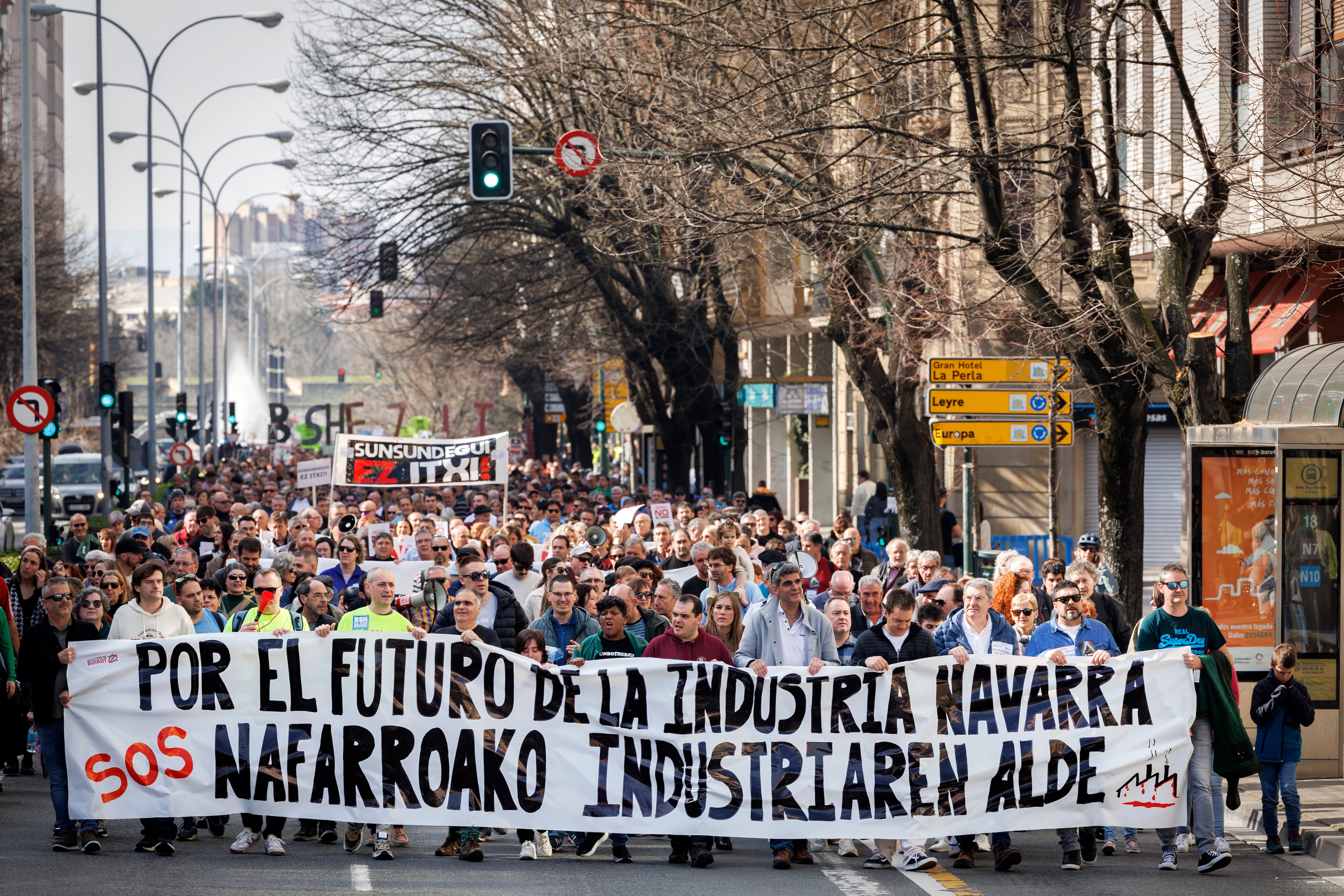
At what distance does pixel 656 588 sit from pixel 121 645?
4.09 metres

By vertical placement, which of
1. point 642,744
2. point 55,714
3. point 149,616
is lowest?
point 642,744

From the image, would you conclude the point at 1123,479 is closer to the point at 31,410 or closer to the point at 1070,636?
the point at 1070,636

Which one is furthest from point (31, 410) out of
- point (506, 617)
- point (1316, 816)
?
point (1316, 816)

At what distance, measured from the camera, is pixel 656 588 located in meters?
13.0

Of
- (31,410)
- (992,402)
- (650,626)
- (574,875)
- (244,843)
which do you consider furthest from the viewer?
(31,410)

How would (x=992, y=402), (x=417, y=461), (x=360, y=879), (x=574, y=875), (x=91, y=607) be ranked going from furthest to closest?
(x=417, y=461), (x=992, y=402), (x=91, y=607), (x=574, y=875), (x=360, y=879)

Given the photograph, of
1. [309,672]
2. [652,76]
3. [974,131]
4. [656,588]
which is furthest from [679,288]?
[309,672]

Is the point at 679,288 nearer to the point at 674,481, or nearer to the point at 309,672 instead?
the point at 674,481

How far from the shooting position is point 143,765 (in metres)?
10.2

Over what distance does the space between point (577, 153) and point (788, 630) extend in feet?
24.8

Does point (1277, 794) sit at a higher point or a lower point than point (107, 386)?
lower

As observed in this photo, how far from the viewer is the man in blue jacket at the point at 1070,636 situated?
411 inches

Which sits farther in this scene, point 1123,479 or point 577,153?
point 577,153

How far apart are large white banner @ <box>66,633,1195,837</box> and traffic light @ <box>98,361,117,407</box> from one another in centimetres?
2071
